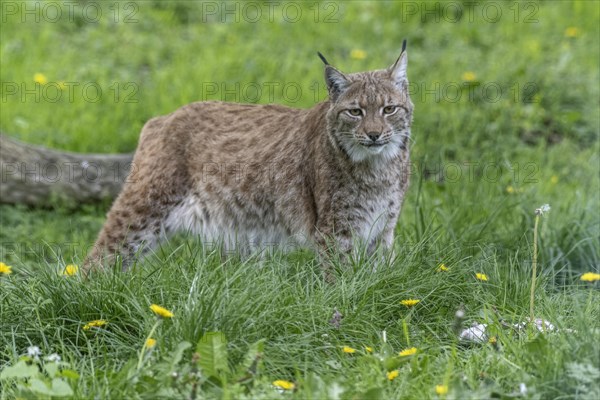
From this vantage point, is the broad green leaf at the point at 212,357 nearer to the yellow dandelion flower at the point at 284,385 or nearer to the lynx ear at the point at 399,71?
the yellow dandelion flower at the point at 284,385

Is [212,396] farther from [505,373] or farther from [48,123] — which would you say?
[48,123]

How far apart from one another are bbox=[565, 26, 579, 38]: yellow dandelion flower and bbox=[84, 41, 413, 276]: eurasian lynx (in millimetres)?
4847

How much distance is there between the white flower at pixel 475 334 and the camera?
4.25 meters

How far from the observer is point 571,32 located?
391 inches

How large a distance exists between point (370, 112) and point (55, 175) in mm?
2881

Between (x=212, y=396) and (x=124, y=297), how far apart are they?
883 mm

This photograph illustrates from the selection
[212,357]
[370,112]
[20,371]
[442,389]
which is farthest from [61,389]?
[370,112]

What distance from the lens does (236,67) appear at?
8906mm

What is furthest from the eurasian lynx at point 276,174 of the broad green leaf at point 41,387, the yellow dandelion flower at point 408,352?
the broad green leaf at point 41,387

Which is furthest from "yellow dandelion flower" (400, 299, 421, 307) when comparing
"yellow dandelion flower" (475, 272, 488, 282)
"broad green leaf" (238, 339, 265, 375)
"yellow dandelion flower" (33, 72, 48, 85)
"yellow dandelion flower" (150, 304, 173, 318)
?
"yellow dandelion flower" (33, 72, 48, 85)

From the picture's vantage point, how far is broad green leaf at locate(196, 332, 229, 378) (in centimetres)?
367

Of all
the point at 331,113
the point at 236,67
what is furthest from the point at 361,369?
the point at 236,67

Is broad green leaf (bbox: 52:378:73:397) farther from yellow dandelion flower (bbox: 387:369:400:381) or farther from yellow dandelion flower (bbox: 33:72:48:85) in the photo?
yellow dandelion flower (bbox: 33:72:48:85)

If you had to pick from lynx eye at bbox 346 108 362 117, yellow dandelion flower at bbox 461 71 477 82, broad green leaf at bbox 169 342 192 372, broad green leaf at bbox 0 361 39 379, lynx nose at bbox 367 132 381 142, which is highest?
lynx eye at bbox 346 108 362 117
